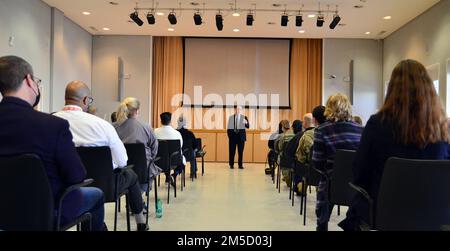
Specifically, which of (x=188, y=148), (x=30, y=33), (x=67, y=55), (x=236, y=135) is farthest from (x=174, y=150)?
(x=67, y=55)

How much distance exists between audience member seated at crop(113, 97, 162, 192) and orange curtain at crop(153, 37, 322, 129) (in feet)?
24.5

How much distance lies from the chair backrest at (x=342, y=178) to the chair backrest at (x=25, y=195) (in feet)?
6.44

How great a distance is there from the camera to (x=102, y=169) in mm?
2836

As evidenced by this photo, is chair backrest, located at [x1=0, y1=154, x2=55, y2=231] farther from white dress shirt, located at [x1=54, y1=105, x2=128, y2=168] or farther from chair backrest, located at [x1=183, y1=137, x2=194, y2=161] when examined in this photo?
chair backrest, located at [x1=183, y1=137, x2=194, y2=161]

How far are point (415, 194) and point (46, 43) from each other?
826 centimetres

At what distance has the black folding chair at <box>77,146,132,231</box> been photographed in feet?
8.93

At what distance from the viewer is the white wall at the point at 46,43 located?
22.8 feet

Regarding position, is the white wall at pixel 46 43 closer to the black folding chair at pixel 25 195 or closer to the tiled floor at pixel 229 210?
the tiled floor at pixel 229 210

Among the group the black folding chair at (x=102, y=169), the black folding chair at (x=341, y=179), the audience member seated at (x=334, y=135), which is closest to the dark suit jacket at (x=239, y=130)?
the audience member seated at (x=334, y=135)

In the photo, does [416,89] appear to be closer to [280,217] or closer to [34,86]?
[34,86]

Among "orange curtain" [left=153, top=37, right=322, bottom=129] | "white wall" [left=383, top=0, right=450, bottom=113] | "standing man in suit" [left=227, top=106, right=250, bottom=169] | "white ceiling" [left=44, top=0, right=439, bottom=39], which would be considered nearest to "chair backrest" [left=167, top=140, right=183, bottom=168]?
"white ceiling" [left=44, top=0, right=439, bottom=39]

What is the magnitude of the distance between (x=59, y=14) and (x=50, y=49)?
844mm

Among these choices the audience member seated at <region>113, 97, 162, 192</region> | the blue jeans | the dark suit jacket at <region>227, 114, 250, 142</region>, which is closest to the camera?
the blue jeans

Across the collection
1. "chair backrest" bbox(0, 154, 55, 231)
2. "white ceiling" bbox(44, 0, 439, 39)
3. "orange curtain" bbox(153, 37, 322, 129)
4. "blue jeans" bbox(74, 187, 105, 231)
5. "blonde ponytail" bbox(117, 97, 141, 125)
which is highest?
"white ceiling" bbox(44, 0, 439, 39)
